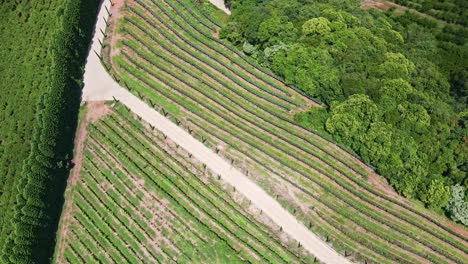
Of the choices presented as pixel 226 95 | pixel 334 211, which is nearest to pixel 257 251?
pixel 334 211

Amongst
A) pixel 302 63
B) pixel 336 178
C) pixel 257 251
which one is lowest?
pixel 257 251

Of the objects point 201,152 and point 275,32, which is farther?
point 275,32

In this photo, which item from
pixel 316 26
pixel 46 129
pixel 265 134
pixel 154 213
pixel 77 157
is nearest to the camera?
pixel 154 213

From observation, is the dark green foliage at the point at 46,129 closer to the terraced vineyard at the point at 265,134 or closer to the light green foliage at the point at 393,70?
the terraced vineyard at the point at 265,134

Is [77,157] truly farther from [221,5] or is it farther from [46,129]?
[221,5]

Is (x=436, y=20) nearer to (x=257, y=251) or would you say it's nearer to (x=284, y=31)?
(x=284, y=31)

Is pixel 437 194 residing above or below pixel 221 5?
below

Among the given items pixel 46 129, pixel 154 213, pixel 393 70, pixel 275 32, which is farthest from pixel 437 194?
pixel 46 129
